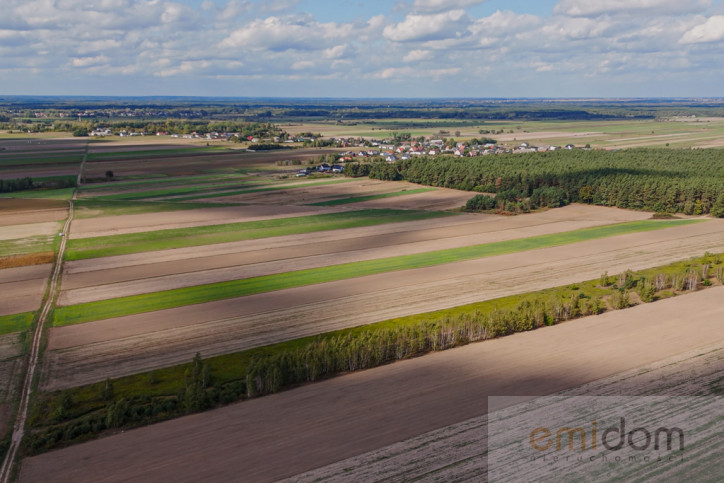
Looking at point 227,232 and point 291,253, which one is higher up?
point 227,232

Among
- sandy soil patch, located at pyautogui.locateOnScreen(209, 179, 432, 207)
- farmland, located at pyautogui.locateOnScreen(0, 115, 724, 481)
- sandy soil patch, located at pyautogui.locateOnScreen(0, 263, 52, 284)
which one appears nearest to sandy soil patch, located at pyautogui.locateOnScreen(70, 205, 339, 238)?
farmland, located at pyautogui.locateOnScreen(0, 115, 724, 481)

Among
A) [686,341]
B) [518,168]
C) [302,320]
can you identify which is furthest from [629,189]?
[302,320]

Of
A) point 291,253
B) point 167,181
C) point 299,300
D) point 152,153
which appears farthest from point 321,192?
point 152,153

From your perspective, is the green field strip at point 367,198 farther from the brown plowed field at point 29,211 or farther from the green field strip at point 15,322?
the green field strip at point 15,322

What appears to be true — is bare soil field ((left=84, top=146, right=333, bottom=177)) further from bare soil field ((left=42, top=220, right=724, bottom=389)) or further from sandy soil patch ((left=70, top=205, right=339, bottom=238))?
bare soil field ((left=42, top=220, right=724, bottom=389))

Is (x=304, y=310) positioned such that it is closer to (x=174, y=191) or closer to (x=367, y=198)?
(x=367, y=198)
